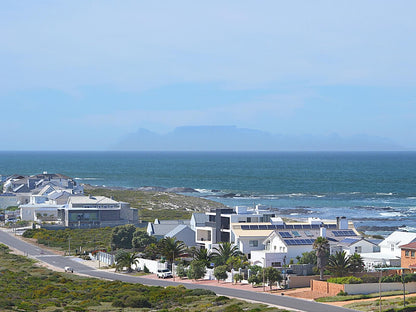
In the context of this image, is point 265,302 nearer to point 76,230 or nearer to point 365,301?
point 365,301

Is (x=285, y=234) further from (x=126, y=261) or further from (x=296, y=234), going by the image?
(x=126, y=261)

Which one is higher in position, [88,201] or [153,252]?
[88,201]

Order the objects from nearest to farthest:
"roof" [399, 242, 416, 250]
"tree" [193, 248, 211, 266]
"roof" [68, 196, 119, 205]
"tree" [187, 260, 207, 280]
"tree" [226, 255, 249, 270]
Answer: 1. "roof" [399, 242, 416, 250]
2. "tree" [226, 255, 249, 270]
3. "tree" [187, 260, 207, 280]
4. "tree" [193, 248, 211, 266]
5. "roof" [68, 196, 119, 205]

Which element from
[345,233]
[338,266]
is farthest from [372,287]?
[345,233]

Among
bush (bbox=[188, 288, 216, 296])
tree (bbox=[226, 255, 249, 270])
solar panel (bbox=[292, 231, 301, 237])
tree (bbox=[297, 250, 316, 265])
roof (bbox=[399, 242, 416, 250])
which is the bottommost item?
bush (bbox=[188, 288, 216, 296])

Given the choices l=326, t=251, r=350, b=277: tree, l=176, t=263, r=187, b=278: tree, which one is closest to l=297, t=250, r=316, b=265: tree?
l=326, t=251, r=350, b=277: tree

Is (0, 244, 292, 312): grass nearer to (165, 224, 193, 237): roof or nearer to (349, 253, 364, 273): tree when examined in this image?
(349, 253, 364, 273): tree
